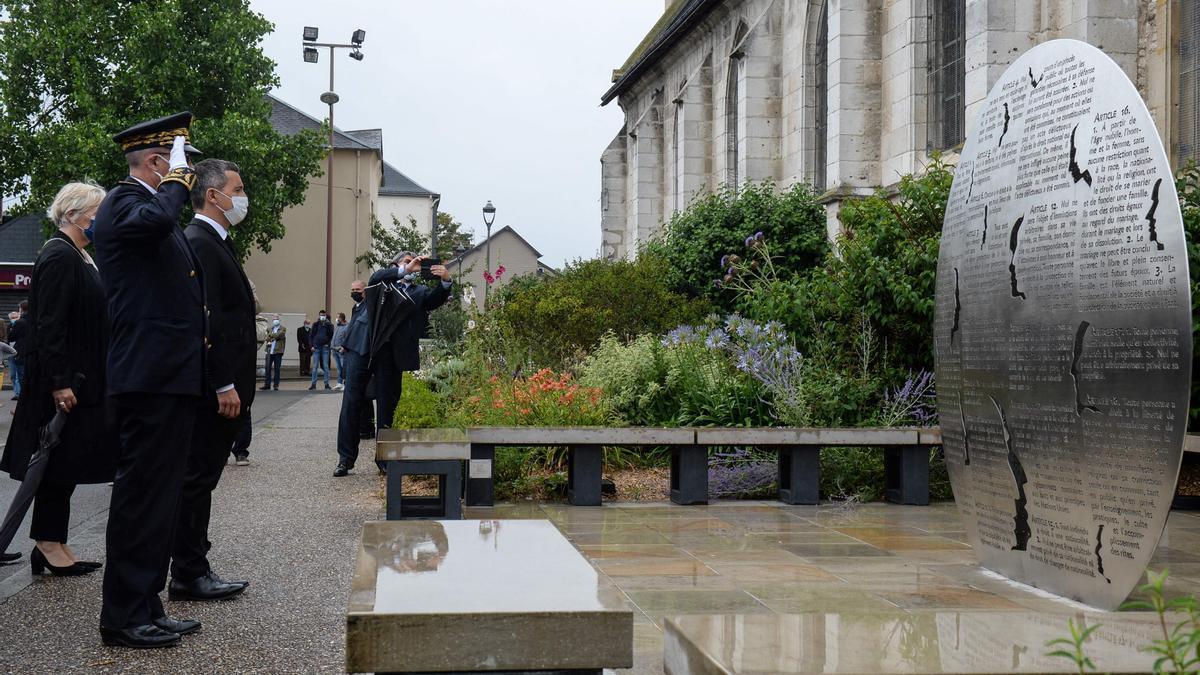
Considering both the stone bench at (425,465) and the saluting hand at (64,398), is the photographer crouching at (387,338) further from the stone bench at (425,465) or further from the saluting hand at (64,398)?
the saluting hand at (64,398)

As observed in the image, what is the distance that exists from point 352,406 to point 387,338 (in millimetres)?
653

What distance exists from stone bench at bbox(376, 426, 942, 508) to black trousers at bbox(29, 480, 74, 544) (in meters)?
2.33

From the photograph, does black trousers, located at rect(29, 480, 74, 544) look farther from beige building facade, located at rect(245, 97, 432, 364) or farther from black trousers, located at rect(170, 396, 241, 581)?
beige building facade, located at rect(245, 97, 432, 364)

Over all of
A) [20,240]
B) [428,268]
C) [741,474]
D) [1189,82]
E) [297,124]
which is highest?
[297,124]

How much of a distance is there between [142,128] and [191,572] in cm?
201

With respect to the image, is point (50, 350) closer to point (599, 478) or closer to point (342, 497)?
point (342, 497)

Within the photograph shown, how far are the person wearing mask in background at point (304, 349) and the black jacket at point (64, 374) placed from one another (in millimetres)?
27376

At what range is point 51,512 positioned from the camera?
19.7ft

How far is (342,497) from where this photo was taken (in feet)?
29.7

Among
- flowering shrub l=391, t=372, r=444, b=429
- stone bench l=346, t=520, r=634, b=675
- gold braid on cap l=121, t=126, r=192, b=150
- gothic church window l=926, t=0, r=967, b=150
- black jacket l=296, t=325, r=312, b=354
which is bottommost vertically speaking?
stone bench l=346, t=520, r=634, b=675

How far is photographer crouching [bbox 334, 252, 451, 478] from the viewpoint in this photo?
1037 cm

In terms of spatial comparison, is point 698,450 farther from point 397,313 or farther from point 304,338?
point 304,338

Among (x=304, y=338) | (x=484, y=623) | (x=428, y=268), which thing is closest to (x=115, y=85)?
(x=304, y=338)

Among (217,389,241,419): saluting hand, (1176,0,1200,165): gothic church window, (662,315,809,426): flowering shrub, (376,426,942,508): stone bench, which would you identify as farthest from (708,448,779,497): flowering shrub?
(1176,0,1200,165): gothic church window
